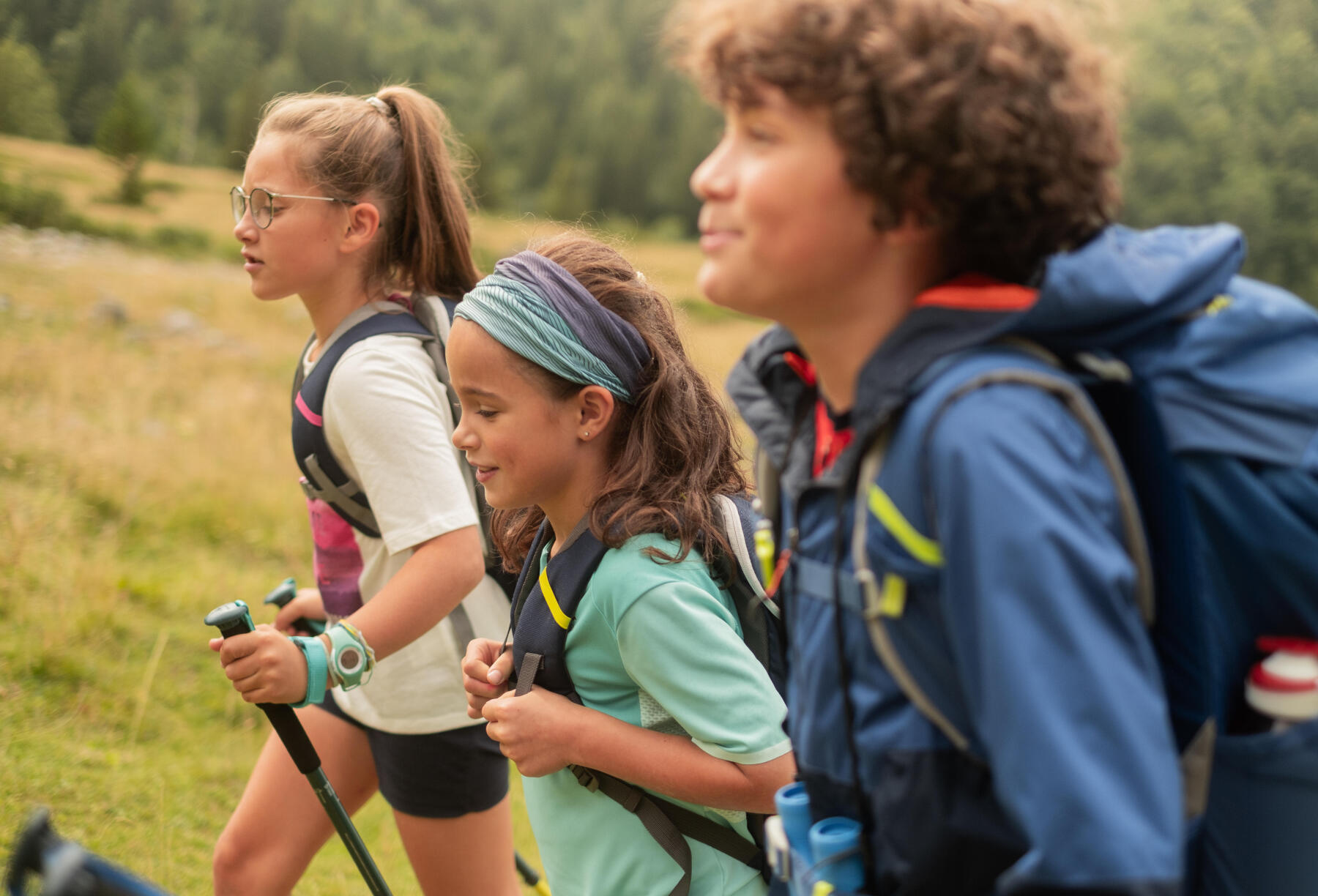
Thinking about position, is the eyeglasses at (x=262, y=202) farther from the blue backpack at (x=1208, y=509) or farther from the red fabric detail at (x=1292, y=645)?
the red fabric detail at (x=1292, y=645)

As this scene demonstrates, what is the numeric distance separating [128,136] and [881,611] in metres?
22.8

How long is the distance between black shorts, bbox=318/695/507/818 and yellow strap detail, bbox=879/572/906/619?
1.74m

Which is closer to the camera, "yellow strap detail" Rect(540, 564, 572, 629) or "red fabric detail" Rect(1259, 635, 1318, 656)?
"red fabric detail" Rect(1259, 635, 1318, 656)

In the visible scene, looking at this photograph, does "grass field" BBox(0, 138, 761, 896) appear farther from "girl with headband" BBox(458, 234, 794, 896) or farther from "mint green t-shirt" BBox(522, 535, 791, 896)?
"mint green t-shirt" BBox(522, 535, 791, 896)

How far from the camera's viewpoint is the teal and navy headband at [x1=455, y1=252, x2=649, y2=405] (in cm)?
202

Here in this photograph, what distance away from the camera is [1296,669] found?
107 cm

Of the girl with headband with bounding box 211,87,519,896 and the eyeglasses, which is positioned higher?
the eyeglasses

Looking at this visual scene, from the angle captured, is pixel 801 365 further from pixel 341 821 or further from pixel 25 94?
pixel 25 94

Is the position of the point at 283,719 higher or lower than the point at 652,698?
lower

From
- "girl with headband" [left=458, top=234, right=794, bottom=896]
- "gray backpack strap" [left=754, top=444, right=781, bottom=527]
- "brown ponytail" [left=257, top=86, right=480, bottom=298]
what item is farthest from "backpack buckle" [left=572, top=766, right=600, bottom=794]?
"brown ponytail" [left=257, top=86, right=480, bottom=298]

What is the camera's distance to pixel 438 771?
8.69ft

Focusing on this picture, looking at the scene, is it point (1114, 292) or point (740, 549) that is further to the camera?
point (740, 549)

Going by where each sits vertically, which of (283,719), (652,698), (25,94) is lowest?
(25,94)

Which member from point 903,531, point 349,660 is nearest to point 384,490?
point 349,660
